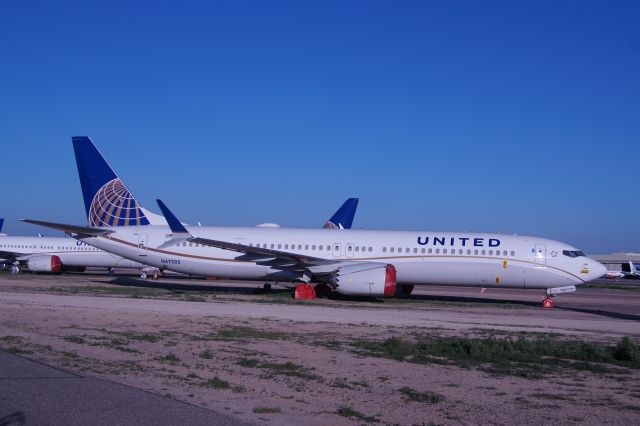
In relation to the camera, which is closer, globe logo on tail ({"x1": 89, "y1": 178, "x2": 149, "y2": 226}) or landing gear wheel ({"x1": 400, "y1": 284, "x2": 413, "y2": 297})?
landing gear wheel ({"x1": 400, "y1": 284, "x2": 413, "y2": 297})

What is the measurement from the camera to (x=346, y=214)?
51.6m

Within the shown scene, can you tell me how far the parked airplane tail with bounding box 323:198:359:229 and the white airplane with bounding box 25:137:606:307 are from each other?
18.0m

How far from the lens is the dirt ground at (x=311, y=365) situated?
29.5 feet

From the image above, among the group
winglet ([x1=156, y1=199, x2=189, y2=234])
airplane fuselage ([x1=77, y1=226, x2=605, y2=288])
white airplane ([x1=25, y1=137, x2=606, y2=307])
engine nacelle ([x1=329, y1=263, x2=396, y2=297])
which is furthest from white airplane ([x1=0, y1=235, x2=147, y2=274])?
engine nacelle ([x1=329, y1=263, x2=396, y2=297])

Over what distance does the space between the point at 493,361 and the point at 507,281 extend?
57.0 feet

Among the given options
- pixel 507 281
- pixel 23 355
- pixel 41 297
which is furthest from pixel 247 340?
pixel 507 281

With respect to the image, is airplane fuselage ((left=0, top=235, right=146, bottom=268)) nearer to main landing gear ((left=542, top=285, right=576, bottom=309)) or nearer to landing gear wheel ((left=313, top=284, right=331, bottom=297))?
landing gear wheel ((left=313, top=284, right=331, bottom=297))

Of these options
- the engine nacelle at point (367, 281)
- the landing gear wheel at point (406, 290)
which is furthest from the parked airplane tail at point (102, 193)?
the landing gear wheel at point (406, 290)

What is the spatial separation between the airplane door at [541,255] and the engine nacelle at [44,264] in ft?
119

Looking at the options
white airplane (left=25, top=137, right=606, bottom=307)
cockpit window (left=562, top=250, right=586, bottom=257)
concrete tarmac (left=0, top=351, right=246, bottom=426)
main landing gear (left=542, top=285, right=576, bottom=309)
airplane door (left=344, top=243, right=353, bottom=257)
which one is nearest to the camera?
concrete tarmac (left=0, top=351, right=246, bottom=426)

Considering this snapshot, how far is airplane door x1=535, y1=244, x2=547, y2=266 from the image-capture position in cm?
2986

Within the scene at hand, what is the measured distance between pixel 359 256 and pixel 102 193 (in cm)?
1315

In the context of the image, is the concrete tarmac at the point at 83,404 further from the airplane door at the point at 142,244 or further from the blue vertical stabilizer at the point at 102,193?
the blue vertical stabilizer at the point at 102,193

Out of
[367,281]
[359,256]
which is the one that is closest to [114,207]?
[359,256]
